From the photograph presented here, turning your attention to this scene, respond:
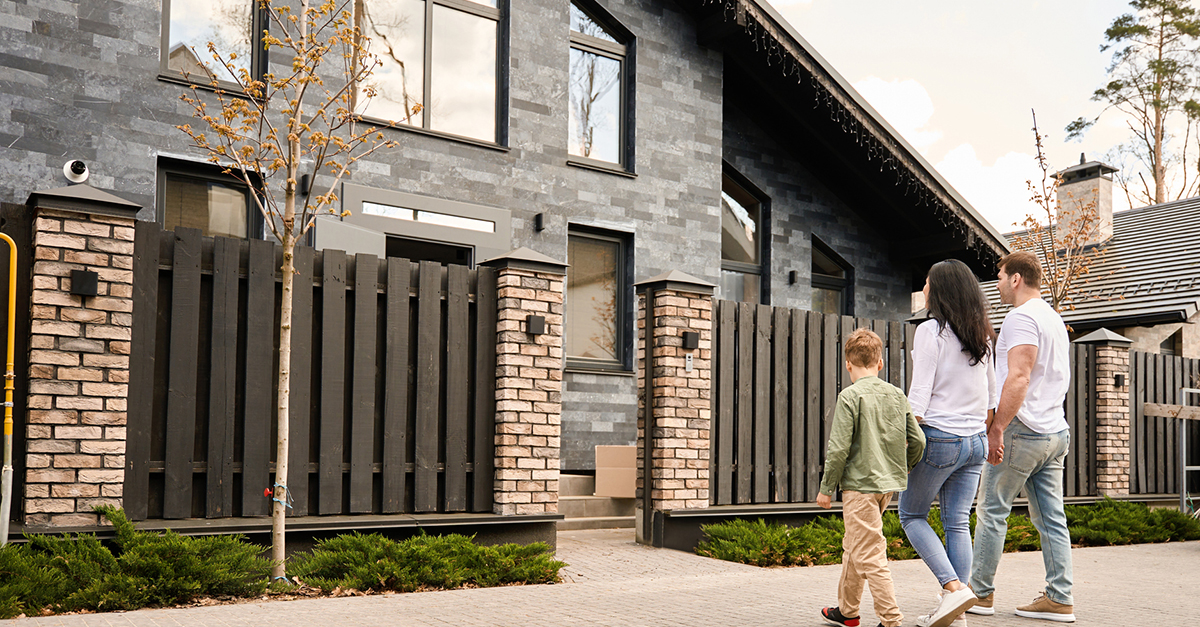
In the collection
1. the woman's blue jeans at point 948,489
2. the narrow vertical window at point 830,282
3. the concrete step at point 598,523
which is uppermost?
the narrow vertical window at point 830,282

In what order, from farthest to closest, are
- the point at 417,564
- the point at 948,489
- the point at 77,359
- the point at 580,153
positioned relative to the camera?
the point at 580,153 → the point at 417,564 → the point at 77,359 → the point at 948,489

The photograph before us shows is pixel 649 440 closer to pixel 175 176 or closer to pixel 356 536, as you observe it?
pixel 356 536

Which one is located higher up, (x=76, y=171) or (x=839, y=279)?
(x=76, y=171)

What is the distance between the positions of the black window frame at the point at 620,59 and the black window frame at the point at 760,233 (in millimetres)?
1941

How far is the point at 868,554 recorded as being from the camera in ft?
15.5

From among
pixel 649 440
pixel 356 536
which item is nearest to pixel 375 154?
pixel 649 440

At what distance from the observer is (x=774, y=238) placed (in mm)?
13312

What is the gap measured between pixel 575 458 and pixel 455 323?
3793 mm

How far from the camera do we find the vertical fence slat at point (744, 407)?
8.70m

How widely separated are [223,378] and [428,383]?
1.42m

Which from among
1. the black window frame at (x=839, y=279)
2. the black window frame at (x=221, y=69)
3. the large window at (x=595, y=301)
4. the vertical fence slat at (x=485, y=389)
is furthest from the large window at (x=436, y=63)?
the black window frame at (x=839, y=279)

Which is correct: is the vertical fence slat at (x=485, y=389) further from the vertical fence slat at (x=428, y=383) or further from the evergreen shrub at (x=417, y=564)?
the evergreen shrub at (x=417, y=564)

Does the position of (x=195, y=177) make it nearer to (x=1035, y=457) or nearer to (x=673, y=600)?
(x=673, y=600)

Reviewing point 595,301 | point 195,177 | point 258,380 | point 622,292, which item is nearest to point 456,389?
point 258,380
